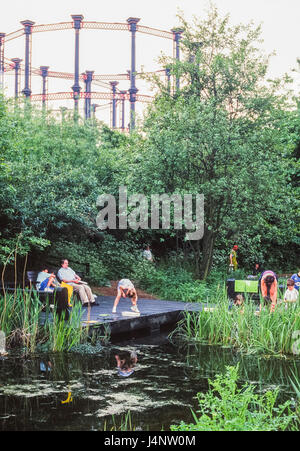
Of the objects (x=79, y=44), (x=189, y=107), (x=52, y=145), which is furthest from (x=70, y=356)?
(x=79, y=44)

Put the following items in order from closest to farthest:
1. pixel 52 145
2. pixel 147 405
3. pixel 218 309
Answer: pixel 147 405
pixel 218 309
pixel 52 145

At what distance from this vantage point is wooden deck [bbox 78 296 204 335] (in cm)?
980

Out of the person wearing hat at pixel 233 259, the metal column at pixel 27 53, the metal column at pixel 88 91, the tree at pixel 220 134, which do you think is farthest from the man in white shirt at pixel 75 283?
the metal column at pixel 88 91

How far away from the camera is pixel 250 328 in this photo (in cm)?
870

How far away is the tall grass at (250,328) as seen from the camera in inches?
326

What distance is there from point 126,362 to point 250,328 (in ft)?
6.80

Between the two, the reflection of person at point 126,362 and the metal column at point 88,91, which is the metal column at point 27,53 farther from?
the reflection of person at point 126,362

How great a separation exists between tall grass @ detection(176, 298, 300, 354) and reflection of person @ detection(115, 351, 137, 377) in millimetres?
1449

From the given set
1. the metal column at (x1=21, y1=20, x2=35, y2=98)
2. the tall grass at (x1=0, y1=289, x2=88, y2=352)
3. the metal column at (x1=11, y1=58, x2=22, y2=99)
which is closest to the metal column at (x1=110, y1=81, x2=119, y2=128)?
the metal column at (x1=11, y1=58, x2=22, y2=99)

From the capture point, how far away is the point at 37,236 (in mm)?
13336

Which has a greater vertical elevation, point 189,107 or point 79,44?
point 79,44

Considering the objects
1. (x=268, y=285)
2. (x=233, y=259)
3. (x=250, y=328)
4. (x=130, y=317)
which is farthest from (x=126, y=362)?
(x=233, y=259)

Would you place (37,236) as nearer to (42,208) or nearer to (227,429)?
(42,208)

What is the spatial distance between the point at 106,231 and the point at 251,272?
6.49 metres
